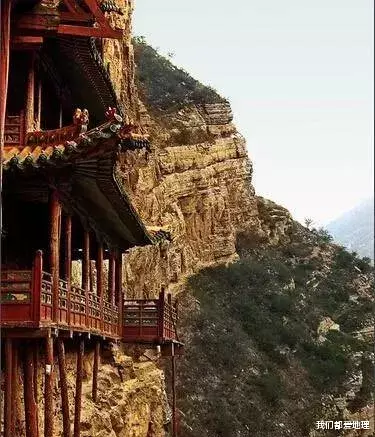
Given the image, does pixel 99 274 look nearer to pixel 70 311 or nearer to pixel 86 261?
pixel 86 261

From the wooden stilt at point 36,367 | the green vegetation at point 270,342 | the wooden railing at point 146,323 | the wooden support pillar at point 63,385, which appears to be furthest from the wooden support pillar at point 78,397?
the green vegetation at point 270,342

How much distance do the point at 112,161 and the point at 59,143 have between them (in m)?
0.67

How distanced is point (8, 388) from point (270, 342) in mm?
28658

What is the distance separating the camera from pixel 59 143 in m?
9.03

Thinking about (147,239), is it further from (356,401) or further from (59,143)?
(356,401)

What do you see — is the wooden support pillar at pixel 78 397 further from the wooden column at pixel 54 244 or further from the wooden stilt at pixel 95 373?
the wooden column at pixel 54 244

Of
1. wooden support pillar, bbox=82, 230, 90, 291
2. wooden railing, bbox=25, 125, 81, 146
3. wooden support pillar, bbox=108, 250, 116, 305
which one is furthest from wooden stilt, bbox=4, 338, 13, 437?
→ wooden support pillar, bbox=108, 250, 116, 305

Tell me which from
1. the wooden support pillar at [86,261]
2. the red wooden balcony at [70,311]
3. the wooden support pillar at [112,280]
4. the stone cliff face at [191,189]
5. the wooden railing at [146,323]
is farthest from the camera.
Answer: the stone cliff face at [191,189]

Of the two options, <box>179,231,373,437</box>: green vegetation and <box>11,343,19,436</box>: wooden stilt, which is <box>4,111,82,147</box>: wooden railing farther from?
<box>179,231,373,437</box>: green vegetation

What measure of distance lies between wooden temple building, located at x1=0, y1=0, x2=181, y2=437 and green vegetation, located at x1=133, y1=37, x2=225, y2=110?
30.8 meters

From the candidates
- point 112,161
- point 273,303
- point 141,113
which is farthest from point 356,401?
point 112,161

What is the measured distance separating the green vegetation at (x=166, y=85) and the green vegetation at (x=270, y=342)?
9.34 m

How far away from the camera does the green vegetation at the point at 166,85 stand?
44.2 meters

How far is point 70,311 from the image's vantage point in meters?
9.90
